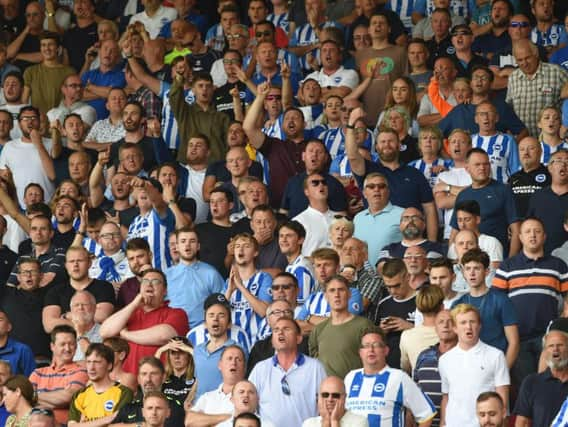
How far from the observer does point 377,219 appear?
1595 centimetres

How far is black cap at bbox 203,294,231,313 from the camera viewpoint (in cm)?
1412

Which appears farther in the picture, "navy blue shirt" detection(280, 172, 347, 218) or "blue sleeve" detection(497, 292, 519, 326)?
"navy blue shirt" detection(280, 172, 347, 218)

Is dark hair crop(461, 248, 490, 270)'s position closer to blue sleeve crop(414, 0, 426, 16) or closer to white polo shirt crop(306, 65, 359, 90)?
white polo shirt crop(306, 65, 359, 90)

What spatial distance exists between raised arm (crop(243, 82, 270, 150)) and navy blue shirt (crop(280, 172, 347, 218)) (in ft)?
2.11

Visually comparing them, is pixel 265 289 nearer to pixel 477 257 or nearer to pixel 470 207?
pixel 470 207

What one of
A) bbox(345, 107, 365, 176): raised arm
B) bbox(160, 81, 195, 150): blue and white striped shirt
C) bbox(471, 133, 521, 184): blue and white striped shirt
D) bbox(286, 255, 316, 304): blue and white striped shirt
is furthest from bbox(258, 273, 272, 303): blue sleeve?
bbox(160, 81, 195, 150): blue and white striped shirt

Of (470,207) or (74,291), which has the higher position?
(470,207)

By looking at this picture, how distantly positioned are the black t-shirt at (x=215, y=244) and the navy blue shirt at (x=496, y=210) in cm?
204

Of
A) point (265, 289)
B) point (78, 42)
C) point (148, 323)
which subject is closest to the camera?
point (148, 323)

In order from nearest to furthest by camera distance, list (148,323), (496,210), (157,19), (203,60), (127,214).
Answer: (148,323) < (496,210) < (127,214) < (203,60) < (157,19)

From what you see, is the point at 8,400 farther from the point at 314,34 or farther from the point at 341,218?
the point at 314,34

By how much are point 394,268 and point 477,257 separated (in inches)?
27.9

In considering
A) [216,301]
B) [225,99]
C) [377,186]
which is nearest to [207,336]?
[216,301]

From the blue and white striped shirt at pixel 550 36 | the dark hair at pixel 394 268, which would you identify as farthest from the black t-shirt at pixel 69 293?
the blue and white striped shirt at pixel 550 36
